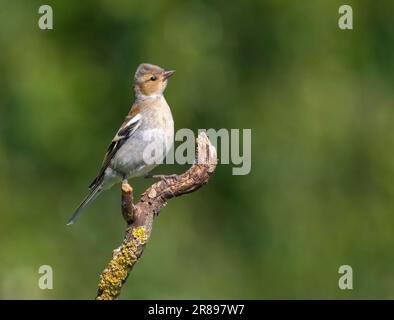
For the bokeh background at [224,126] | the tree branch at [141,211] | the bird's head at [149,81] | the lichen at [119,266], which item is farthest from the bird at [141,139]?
the bokeh background at [224,126]

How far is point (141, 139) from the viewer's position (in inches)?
343

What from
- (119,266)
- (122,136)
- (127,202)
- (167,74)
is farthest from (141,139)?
(119,266)

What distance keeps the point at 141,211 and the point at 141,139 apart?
1.75m

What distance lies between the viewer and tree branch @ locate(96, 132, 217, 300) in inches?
267

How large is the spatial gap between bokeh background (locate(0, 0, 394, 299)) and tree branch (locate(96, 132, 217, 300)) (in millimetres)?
6119

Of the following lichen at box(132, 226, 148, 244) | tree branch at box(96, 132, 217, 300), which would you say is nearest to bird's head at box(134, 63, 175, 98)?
tree branch at box(96, 132, 217, 300)

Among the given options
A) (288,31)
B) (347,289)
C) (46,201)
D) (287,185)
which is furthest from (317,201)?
(46,201)

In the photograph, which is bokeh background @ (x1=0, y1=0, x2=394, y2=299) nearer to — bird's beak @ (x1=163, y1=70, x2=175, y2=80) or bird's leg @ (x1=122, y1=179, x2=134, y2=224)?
bird's beak @ (x1=163, y1=70, x2=175, y2=80)

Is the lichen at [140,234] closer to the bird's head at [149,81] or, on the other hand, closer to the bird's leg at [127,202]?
the bird's leg at [127,202]

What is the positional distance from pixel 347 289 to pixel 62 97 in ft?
18.4

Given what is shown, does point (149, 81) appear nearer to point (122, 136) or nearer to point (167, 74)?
point (167, 74)
